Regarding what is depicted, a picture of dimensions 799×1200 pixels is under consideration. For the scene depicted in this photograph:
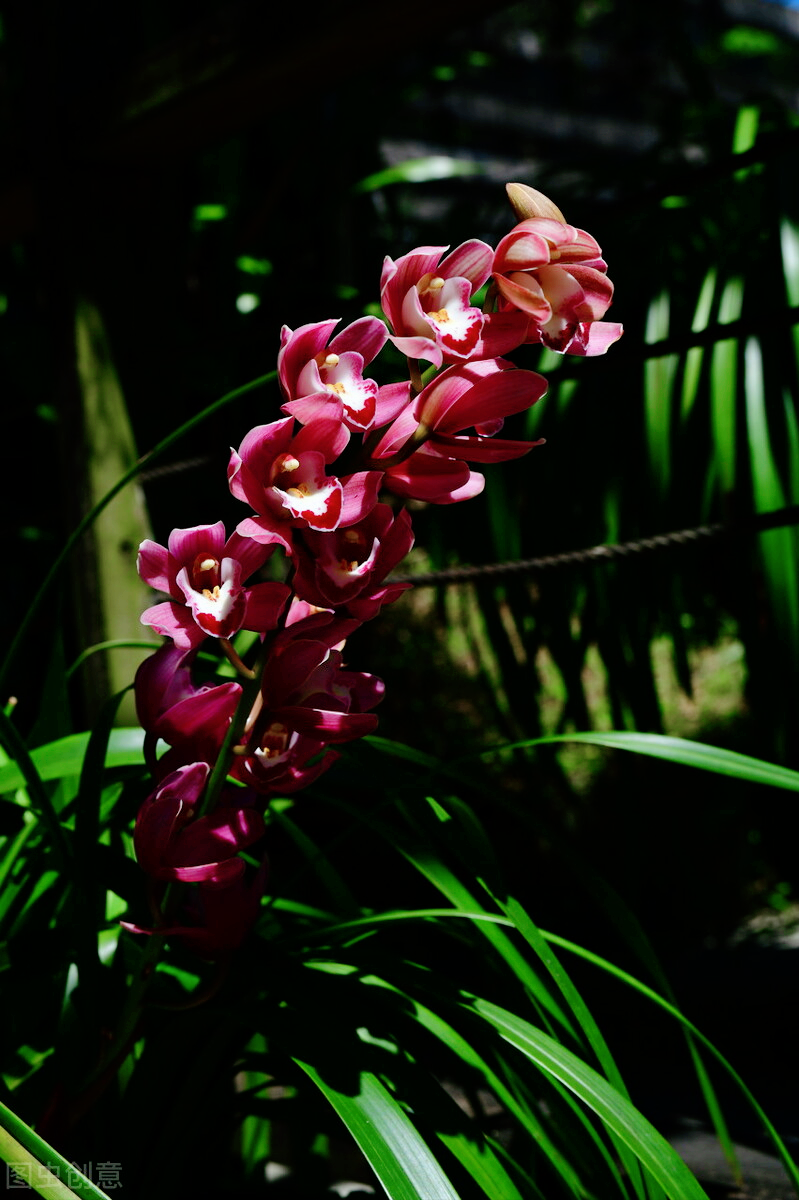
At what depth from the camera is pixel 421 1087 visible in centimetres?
48

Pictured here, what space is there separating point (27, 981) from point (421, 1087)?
0.22 metres

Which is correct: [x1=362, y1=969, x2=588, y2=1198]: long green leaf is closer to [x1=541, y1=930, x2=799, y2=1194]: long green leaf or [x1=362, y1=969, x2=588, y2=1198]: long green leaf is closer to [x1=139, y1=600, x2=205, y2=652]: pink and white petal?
[x1=541, y1=930, x2=799, y2=1194]: long green leaf

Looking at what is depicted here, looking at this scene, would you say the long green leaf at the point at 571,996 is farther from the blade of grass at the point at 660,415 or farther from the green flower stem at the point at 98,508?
the blade of grass at the point at 660,415

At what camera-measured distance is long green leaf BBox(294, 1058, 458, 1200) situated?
39 cm

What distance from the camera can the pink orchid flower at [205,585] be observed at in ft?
1.18

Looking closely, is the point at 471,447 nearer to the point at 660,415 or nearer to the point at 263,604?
the point at 263,604

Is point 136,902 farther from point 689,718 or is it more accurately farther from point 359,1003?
point 689,718

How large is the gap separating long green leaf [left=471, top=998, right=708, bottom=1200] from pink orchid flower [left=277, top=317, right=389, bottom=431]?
27 centimetres

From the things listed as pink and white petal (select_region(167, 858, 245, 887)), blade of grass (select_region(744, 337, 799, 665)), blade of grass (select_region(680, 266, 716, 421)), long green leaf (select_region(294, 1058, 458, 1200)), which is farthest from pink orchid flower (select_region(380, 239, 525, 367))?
blade of grass (select_region(680, 266, 716, 421))

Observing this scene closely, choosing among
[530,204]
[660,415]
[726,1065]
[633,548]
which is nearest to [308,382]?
[530,204]

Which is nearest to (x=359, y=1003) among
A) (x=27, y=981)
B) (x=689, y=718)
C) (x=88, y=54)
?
(x=27, y=981)

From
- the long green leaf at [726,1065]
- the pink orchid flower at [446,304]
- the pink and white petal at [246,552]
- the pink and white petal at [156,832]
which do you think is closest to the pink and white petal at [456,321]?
the pink orchid flower at [446,304]

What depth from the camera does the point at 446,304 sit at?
37 centimetres

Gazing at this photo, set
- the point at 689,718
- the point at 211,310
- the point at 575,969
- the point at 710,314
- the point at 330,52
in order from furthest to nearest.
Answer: the point at 689,718, the point at 211,310, the point at 575,969, the point at 710,314, the point at 330,52
